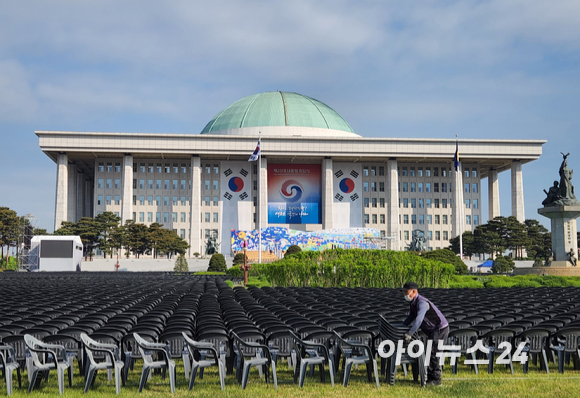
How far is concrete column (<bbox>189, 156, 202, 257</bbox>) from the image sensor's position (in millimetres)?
98531

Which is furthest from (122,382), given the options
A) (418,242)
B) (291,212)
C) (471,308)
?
(291,212)

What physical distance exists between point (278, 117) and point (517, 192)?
46524 mm

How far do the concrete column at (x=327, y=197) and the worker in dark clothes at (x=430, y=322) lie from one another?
89689 millimetres

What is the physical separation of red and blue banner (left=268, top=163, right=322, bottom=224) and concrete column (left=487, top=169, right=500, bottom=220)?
108 ft

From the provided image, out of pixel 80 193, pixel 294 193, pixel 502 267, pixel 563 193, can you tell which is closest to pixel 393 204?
pixel 294 193

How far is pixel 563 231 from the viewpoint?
44.7m

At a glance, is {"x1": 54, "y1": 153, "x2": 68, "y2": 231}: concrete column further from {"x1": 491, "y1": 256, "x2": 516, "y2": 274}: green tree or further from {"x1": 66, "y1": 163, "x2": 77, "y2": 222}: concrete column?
{"x1": 491, "y1": 256, "x2": 516, "y2": 274}: green tree

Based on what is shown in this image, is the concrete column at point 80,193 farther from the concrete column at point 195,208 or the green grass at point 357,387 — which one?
the green grass at point 357,387

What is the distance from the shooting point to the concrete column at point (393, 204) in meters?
101

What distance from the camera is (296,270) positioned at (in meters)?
38.2

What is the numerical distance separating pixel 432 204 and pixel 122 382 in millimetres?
103227

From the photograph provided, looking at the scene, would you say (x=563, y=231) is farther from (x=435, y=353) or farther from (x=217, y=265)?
(x=435, y=353)

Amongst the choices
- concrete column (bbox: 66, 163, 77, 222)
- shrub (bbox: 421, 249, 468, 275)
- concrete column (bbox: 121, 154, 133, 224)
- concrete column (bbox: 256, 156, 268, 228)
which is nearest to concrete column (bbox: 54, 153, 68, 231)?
concrete column (bbox: 66, 163, 77, 222)

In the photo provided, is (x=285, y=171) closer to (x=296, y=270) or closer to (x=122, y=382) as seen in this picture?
(x=296, y=270)
